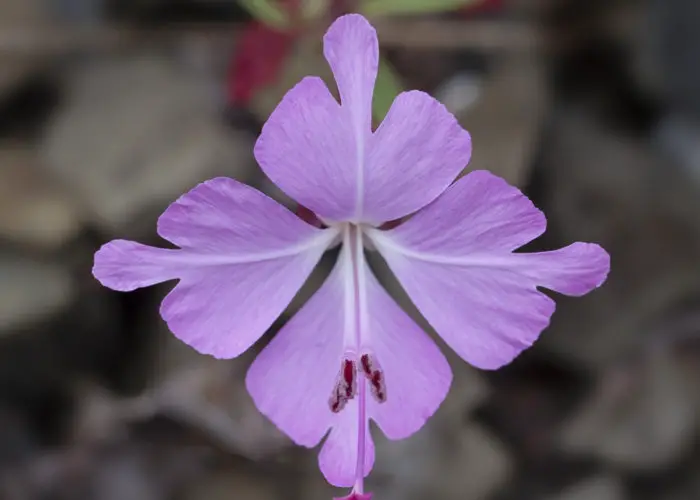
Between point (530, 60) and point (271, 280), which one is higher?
point (530, 60)

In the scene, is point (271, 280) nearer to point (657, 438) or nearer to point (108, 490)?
point (108, 490)

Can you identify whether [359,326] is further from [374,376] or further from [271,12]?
[271,12]

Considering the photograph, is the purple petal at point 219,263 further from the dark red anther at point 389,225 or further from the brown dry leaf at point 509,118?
the brown dry leaf at point 509,118

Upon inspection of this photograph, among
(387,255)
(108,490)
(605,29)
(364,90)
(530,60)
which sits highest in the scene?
(605,29)

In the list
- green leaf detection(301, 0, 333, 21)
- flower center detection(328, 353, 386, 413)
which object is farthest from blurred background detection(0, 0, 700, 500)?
flower center detection(328, 353, 386, 413)

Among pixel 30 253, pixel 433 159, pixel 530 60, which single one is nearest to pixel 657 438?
pixel 530 60

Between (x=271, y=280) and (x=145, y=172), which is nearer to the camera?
(x=271, y=280)

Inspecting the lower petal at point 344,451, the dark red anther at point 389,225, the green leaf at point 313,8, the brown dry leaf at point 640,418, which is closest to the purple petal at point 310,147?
the dark red anther at point 389,225
